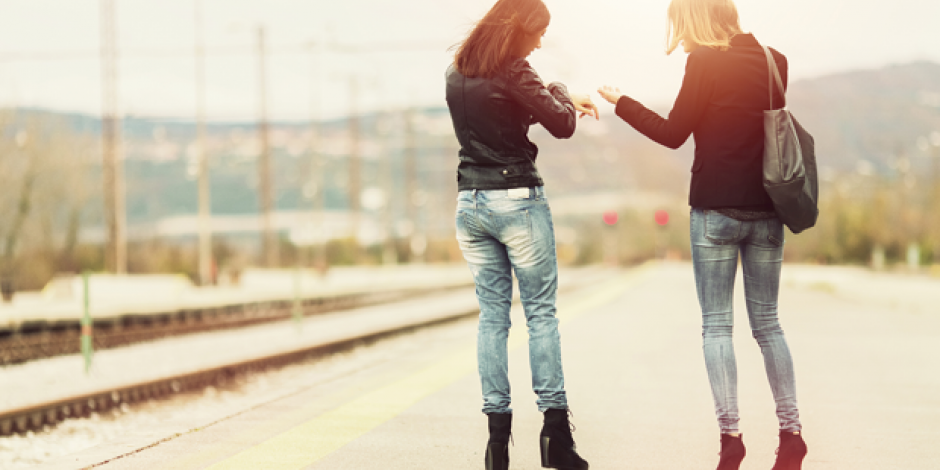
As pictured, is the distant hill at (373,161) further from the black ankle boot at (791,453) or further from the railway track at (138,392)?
the black ankle boot at (791,453)

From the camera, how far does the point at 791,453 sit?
15.6ft

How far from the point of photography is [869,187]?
3231 inches

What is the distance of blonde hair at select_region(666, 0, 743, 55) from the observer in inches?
188

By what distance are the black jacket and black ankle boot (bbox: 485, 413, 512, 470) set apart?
1.28 metres

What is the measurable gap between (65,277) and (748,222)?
2735 cm

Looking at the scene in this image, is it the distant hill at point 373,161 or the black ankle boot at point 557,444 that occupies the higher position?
the distant hill at point 373,161

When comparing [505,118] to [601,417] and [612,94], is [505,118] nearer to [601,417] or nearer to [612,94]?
[612,94]

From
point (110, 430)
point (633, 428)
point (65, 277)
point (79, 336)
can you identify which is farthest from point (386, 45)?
point (633, 428)

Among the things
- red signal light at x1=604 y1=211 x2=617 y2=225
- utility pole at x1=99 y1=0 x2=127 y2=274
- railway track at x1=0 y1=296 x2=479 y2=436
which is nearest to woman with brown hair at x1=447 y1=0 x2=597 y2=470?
railway track at x1=0 y1=296 x2=479 y2=436

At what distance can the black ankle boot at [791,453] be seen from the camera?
4762 millimetres

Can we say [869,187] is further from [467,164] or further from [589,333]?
[467,164]

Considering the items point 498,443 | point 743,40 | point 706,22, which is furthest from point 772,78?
point 498,443

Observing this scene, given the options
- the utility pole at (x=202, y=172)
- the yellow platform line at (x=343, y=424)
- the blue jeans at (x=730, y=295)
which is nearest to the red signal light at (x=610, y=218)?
the utility pole at (x=202, y=172)

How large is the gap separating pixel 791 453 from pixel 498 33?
7.35 ft
